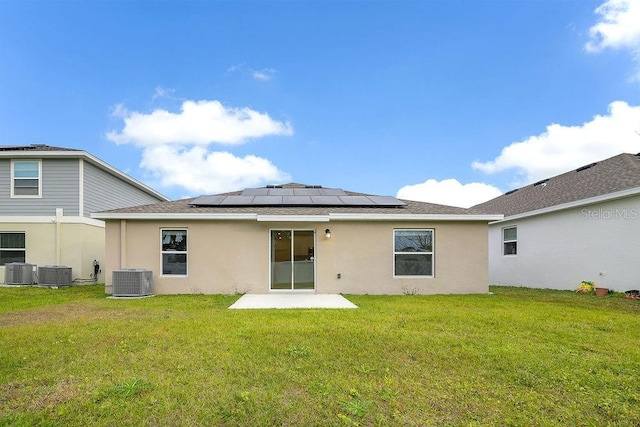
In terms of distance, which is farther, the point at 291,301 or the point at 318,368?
the point at 291,301

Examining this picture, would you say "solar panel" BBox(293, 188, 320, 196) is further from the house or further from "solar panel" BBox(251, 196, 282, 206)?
the house

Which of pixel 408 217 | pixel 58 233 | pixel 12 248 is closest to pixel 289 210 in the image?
pixel 408 217

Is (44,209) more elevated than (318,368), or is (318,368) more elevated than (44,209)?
(44,209)

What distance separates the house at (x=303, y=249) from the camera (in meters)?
10.1

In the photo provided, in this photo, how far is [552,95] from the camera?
571 inches

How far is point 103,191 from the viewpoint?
14703mm

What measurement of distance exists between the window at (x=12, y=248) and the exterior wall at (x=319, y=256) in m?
5.99

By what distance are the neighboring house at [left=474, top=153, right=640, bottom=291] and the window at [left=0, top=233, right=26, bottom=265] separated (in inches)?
776

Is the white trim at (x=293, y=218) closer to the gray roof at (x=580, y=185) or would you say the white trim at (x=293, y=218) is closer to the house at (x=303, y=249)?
the house at (x=303, y=249)

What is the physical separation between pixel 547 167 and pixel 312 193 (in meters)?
14.9

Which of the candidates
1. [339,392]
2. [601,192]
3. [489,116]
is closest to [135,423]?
[339,392]

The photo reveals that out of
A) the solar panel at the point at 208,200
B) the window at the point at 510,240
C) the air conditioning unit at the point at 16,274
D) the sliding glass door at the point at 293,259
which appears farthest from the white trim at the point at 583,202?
the air conditioning unit at the point at 16,274

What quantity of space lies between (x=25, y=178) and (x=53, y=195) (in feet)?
4.44

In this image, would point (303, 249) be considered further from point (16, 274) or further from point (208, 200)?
point (16, 274)
